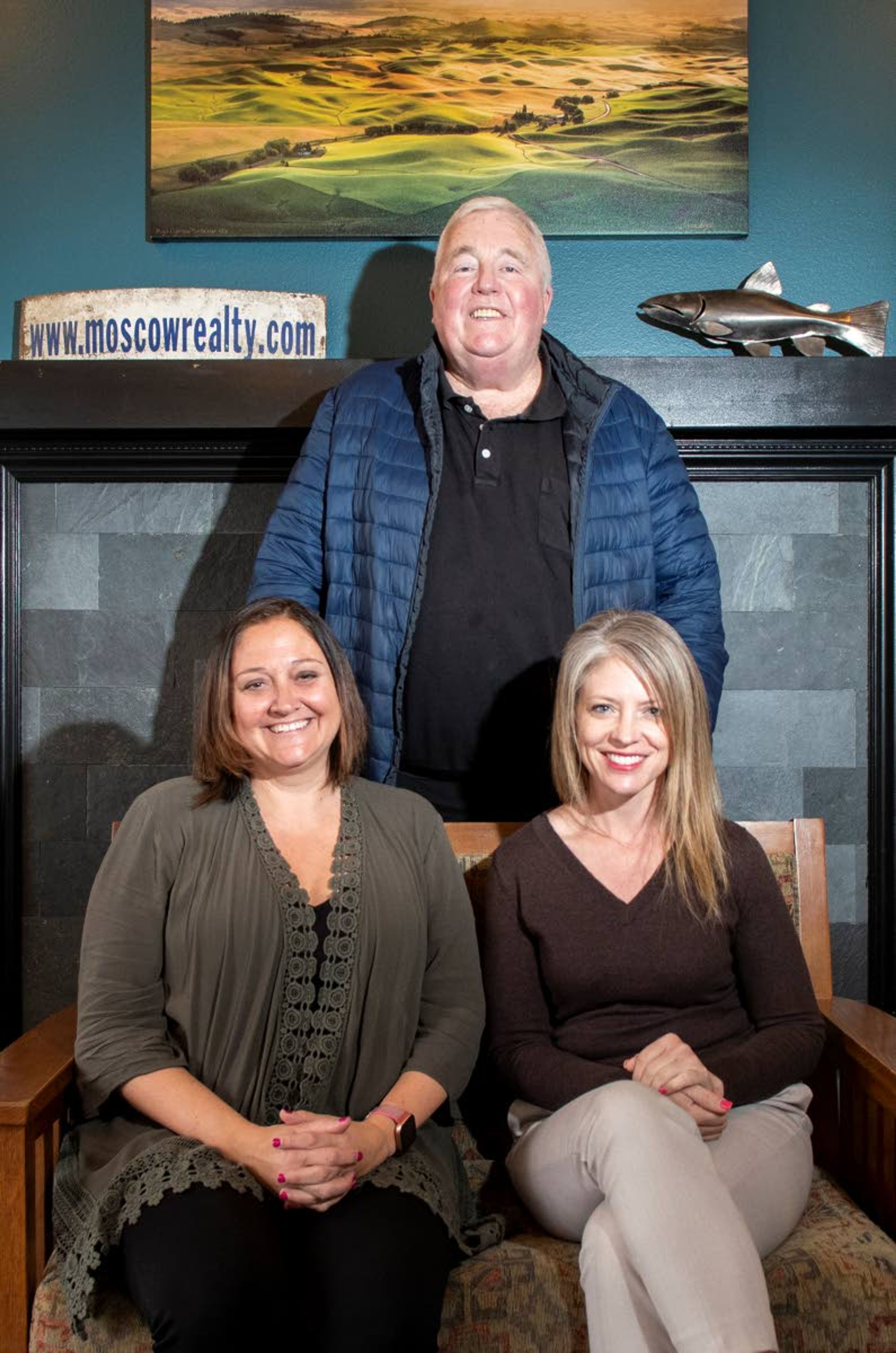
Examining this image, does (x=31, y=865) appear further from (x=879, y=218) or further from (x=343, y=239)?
(x=879, y=218)

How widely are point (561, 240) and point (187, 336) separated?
0.84 m

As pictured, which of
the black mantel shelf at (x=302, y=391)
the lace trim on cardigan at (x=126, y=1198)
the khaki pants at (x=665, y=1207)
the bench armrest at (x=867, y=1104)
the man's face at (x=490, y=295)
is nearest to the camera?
the khaki pants at (x=665, y=1207)

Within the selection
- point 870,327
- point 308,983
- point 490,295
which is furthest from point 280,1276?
point 870,327

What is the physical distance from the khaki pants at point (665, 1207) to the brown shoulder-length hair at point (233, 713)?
0.57 meters

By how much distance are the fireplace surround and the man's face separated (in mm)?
689

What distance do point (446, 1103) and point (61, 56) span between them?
237cm

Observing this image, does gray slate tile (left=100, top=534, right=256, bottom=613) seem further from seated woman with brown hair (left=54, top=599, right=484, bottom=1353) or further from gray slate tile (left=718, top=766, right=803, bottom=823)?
gray slate tile (left=718, top=766, right=803, bottom=823)

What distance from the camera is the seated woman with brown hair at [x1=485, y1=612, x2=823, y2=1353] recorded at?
5.25 feet

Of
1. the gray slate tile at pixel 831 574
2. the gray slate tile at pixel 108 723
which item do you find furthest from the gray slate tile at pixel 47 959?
the gray slate tile at pixel 831 574

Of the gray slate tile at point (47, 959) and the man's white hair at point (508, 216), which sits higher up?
the man's white hair at point (508, 216)

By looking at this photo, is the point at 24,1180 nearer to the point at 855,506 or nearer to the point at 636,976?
the point at 636,976

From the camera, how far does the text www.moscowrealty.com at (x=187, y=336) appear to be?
2.68 metres

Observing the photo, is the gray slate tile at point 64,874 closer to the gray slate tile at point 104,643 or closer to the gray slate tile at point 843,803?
the gray slate tile at point 104,643

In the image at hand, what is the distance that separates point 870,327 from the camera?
106 inches
